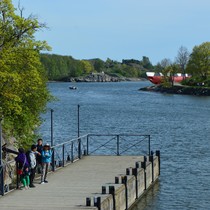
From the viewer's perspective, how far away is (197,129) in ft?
260

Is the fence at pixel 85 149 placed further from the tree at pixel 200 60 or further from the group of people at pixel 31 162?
the tree at pixel 200 60

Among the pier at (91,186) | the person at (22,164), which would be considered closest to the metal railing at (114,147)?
the pier at (91,186)

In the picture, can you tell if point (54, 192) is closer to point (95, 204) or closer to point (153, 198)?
point (95, 204)

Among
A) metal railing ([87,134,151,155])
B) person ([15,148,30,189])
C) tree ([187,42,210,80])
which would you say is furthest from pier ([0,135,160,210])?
tree ([187,42,210,80])

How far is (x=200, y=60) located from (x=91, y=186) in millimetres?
159023

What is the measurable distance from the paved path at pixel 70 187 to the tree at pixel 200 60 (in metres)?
150

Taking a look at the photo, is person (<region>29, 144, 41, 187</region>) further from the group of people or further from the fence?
the fence

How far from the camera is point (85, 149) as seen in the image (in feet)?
148

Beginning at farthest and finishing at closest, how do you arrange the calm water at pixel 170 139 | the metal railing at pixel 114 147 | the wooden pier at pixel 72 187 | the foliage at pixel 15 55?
the metal railing at pixel 114 147 → the calm water at pixel 170 139 → the foliage at pixel 15 55 → the wooden pier at pixel 72 187

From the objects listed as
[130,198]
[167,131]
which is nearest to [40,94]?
[130,198]

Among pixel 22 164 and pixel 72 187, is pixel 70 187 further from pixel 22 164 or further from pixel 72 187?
pixel 22 164

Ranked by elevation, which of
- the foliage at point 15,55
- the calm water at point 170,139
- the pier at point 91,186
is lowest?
the calm water at point 170,139

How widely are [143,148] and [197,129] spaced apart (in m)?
24.4

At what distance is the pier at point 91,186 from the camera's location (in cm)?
2427
